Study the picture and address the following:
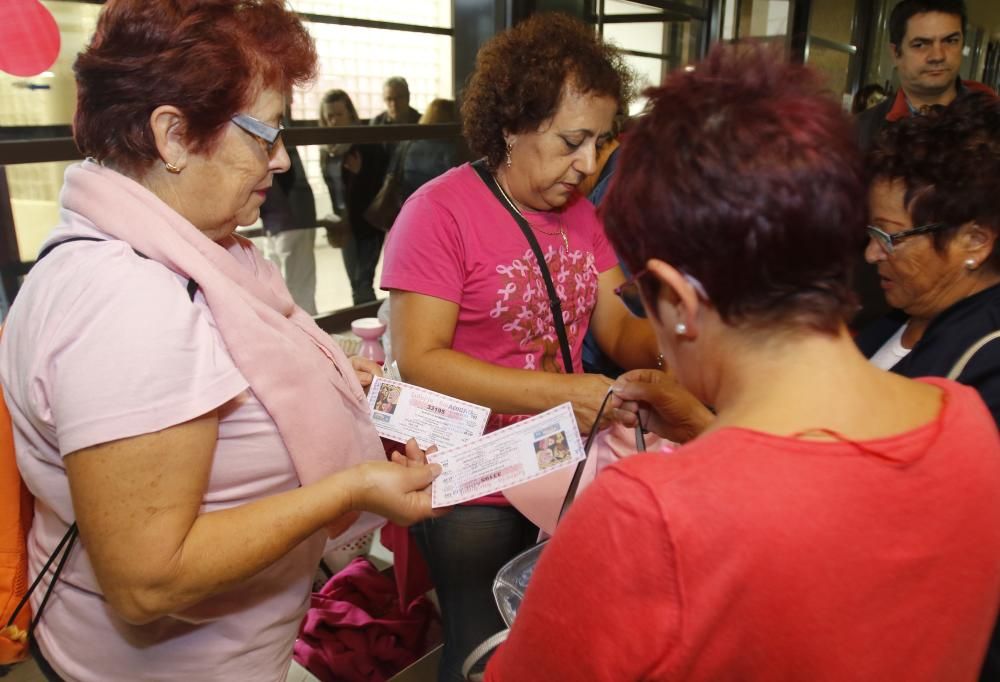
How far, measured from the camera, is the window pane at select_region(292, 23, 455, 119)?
13.4 ft

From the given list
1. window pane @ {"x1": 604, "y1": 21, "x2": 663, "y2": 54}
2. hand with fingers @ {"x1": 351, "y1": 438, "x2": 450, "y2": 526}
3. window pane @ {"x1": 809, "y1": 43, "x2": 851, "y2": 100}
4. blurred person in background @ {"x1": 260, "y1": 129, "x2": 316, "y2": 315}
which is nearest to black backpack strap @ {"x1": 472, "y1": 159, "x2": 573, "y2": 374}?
hand with fingers @ {"x1": 351, "y1": 438, "x2": 450, "y2": 526}

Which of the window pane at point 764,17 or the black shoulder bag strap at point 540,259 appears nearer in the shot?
the black shoulder bag strap at point 540,259

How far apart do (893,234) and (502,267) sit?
0.84 m

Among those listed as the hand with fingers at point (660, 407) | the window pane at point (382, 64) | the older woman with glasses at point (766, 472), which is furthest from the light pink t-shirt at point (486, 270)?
the window pane at point (382, 64)

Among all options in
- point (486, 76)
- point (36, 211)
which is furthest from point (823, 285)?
point (36, 211)

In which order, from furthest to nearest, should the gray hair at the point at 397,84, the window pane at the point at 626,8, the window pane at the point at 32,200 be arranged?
the window pane at the point at 626,8 → the gray hair at the point at 397,84 → the window pane at the point at 32,200

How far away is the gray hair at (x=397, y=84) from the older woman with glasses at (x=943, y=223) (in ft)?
11.2

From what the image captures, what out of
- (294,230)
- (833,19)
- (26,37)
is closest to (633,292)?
(26,37)

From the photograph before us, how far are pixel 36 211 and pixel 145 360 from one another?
95.1 inches

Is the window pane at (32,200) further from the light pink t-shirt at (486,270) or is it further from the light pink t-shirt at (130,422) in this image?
the light pink t-shirt at (130,422)

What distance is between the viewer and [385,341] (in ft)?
8.33

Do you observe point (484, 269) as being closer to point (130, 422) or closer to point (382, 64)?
point (130, 422)

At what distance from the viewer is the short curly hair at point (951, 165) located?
4.54 ft

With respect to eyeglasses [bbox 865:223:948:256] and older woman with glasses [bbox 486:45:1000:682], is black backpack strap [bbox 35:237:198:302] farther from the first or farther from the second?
eyeglasses [bbox 865:223:948:256]
